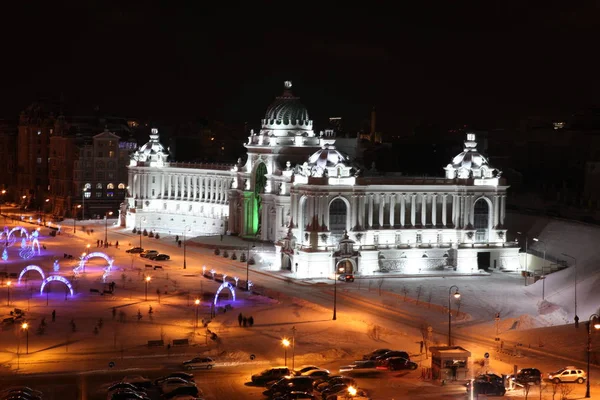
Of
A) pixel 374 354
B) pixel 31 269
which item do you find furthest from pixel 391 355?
pixel 31 269

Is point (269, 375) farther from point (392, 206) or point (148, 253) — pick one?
point (148, 253)

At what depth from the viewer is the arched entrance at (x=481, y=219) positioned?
8975cm

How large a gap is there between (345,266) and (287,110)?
997 inches

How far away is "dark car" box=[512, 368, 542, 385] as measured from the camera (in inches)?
1906

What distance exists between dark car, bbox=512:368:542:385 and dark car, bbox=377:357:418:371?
18.6ft

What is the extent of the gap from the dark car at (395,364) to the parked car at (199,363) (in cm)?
836

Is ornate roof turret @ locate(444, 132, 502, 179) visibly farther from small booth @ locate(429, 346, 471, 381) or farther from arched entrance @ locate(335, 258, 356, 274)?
small booth @ locate(429, 346, 471, 381)

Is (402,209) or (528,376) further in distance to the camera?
(402,209)

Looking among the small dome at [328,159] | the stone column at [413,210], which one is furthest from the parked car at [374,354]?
the stone column at [413,210]

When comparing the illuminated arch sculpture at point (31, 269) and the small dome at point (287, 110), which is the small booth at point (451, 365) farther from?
the small dome at point (287, 110)

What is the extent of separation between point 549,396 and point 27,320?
32331 millimetres

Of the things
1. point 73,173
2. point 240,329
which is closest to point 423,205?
point 240,329

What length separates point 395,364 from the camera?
51.7 meters

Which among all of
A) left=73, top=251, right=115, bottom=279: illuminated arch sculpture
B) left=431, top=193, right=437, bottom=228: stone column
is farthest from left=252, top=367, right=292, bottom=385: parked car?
left=431, top=193, right=437, bottom=228: stone column
